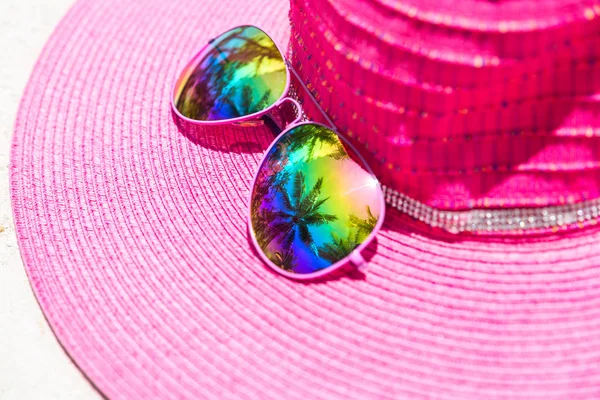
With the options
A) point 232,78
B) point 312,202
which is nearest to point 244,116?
point 232,78

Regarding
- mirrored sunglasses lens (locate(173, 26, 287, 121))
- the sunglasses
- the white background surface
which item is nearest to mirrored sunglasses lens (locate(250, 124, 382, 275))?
the sunglasses

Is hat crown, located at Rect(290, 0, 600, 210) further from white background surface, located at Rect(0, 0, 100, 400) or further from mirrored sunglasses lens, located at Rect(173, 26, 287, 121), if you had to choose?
white background surface, located at Rect(0, 0, 100, 400)

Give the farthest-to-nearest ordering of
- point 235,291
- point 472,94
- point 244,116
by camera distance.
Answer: point 244,116, point 235,291, point 472,94

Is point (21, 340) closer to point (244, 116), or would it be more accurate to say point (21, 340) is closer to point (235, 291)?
point (235, 291)

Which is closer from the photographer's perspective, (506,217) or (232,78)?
(506,217)

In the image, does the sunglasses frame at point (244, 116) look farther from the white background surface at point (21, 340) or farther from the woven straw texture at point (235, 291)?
the white background surface at point (21, 340)
